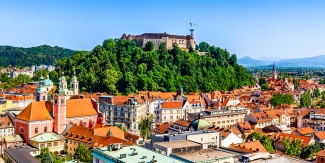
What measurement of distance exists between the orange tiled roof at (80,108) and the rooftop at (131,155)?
76.9 feet

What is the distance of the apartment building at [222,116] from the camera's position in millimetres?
68312

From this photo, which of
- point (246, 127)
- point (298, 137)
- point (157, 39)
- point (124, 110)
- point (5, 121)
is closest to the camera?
point (298, 137)

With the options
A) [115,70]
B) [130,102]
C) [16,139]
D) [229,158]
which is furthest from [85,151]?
[115,70]

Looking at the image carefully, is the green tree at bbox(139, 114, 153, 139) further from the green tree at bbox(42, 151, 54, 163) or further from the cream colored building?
the green tree at bbox(42, 151, 54, 163)

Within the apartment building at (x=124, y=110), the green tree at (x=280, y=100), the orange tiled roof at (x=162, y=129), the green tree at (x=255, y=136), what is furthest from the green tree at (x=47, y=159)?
the green tree at (x=280, y=100)

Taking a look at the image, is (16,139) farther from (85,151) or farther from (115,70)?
(115,70)

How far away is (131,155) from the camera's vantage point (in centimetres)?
2994

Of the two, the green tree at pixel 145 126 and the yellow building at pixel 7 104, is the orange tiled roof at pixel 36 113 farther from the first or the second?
the yellow building at pixel 7 104

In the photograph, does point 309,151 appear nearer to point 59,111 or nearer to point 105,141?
point 105,141

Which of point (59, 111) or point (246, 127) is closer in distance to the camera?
point (59, 111)

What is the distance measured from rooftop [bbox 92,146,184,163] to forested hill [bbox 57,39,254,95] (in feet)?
179

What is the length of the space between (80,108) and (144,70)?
1592 inches

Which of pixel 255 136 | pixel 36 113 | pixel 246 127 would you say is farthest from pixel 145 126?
pixel 36 113

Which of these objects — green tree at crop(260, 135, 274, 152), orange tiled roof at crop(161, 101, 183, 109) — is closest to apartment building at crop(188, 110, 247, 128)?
orange tiled roof at crop(161, 101, 183, 109)
